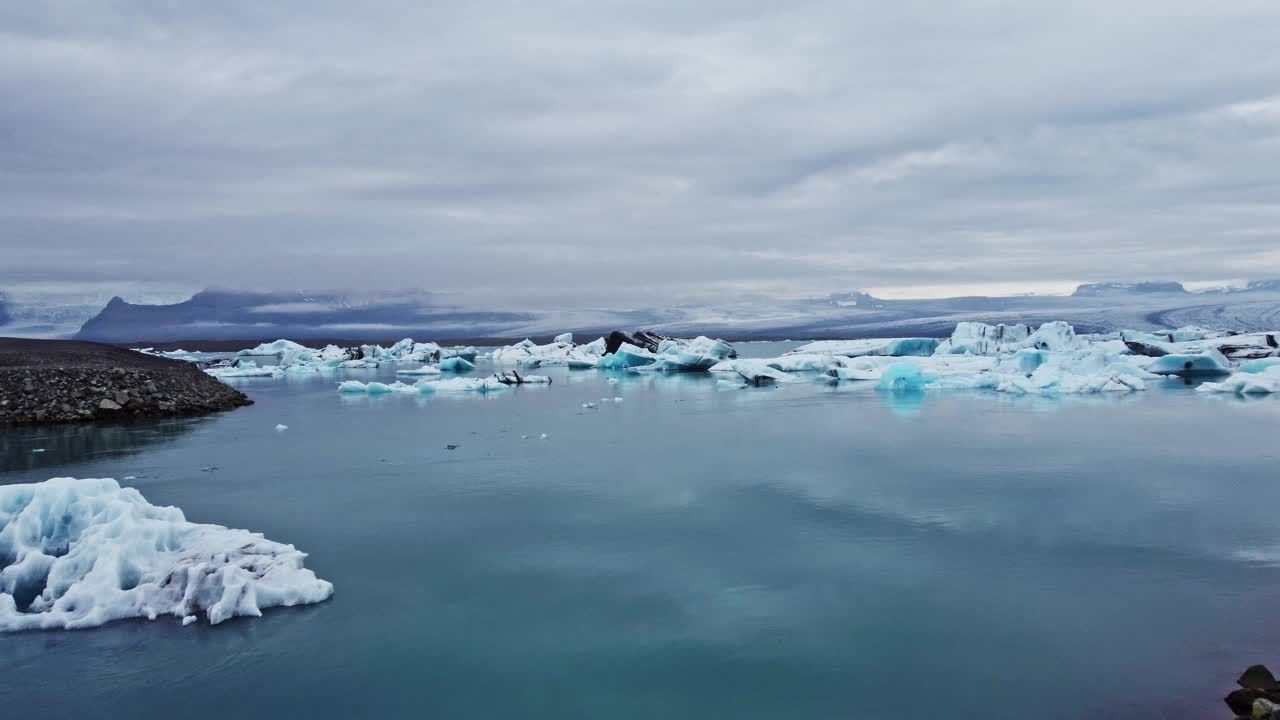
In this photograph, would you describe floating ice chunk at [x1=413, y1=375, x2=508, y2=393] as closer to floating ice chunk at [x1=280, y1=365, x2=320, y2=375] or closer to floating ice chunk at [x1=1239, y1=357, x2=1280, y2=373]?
floating ice chunk at [x1=280, y1=365, x2=320, y2=375]

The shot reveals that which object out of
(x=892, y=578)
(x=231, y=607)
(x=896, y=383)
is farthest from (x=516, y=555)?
(x=896, y=383)

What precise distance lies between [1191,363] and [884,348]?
17.3 meters

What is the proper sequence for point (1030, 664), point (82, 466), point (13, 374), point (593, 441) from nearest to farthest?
point (1030, 664) → point (82, 466) → point (593, 441) → point (13, 374)

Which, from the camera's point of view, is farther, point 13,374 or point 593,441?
point 13,374

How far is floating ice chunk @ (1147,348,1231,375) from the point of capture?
89.1 feet

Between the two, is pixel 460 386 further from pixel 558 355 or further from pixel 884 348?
pixel 884 348

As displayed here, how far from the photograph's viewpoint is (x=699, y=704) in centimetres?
429

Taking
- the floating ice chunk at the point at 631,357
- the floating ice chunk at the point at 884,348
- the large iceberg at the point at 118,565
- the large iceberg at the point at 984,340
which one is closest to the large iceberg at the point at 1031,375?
the large iceberg at the point at 984,340

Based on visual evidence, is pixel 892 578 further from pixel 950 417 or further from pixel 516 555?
pixel 950 417

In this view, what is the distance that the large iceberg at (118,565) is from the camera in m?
5.46

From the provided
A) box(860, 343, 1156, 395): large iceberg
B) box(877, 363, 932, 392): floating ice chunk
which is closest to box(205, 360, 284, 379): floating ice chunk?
box(860, 343, 1156, 395): large iceberg

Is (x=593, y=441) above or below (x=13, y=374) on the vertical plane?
below

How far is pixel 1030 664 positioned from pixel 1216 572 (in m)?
2.67

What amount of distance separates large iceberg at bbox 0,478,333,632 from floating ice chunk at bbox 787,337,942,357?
117ft
